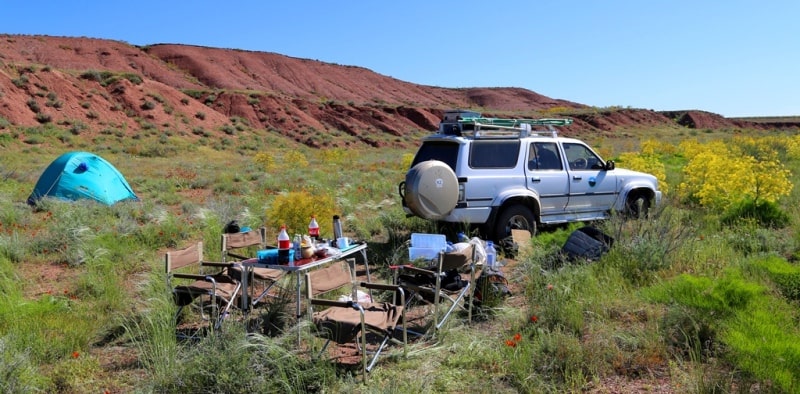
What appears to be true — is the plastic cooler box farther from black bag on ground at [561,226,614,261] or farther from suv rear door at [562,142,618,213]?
suv rear door at [562,142,618,213]

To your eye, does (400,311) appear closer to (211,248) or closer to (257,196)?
(211,248)

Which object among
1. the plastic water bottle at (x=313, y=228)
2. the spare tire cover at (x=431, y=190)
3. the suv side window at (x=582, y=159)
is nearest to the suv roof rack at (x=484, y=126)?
the suv side window at (x=582, y=159)

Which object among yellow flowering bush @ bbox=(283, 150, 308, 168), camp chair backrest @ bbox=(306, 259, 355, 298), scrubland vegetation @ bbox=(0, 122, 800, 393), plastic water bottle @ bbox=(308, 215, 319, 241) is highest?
yellow flowering bush @ bbox=(283, 150, 308, 168)

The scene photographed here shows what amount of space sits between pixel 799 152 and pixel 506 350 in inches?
765

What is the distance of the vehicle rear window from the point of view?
8.35m

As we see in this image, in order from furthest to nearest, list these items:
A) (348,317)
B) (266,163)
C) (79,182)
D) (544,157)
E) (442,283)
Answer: (266,163), (79,182), (544,157), (442,283), (348,317)

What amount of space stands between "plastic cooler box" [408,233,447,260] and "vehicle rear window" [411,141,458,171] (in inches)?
55.0

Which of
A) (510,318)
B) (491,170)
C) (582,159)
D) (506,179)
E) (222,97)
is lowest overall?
(510,318)

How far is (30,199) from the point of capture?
12.8 metres

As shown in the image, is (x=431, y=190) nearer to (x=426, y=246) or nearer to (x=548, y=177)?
(x=426, y=246)

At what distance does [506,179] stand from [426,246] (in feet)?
6.32

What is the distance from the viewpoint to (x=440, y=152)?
859 cm

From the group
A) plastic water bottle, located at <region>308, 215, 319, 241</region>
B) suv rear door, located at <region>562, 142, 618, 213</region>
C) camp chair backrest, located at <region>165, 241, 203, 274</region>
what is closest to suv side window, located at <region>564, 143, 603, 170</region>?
suv rear door, located at <region>562, 142, 618, 213</region>

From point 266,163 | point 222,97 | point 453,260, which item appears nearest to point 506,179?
point 453,260
